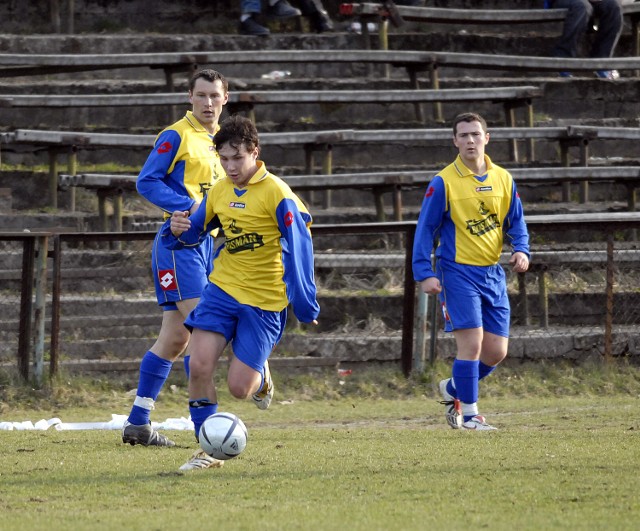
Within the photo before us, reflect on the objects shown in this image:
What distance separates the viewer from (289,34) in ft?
52.9

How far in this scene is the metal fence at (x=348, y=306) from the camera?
9594mm

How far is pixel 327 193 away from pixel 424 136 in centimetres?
132

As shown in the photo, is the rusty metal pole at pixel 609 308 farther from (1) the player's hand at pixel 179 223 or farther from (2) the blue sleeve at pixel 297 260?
(1) the player's hand at pixel 179 223

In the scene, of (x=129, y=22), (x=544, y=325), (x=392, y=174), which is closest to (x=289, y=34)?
(x=129, y=22)

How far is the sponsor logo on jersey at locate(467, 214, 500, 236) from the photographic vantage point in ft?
25.3

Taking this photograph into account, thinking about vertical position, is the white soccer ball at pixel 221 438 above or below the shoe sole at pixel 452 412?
above

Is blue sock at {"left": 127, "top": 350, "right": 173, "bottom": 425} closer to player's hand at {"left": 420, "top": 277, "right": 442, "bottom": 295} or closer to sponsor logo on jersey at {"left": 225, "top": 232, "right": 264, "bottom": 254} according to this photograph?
sponsor logo on jersey at {"left": 225, "top": 232, "right": 264, "bottom": 254}

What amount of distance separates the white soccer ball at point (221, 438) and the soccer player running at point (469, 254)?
2.27 meters

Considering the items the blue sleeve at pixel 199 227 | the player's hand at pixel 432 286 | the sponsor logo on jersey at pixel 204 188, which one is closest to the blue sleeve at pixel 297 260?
the blue sleeve at pixel 199 227

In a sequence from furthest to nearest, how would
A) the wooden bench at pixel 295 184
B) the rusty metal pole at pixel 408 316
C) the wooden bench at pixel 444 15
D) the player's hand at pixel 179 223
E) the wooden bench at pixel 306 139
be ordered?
the wooden bench at pixel 444 15 → the wooden bench at pixel 306 139 → the wooden bench at pixel 295 184 → the rusty metal pole at pixel 408 316 → the player's hand at pixel 179 223

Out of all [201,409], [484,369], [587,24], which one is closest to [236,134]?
[201,409]

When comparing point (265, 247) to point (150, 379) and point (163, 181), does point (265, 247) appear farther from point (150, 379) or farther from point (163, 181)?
Result: point (150, 379)

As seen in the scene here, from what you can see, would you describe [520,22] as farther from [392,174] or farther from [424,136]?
[392,174]

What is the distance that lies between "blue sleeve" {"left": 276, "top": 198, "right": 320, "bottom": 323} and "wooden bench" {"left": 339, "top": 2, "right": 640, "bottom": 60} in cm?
968
